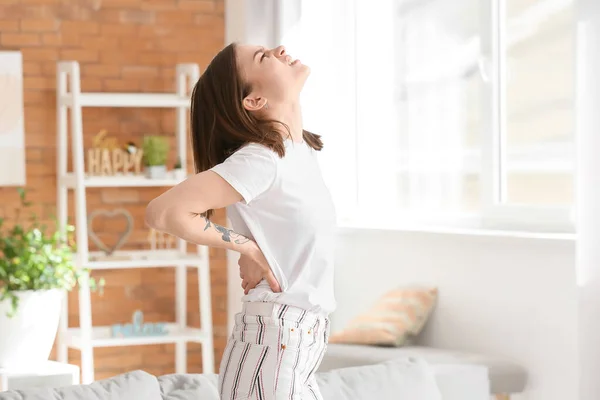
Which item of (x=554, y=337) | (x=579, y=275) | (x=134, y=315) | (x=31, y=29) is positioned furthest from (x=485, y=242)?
(x=31, y=29)

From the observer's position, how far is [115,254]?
483 cm

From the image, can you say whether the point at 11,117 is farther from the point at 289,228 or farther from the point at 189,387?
the point at 289,228

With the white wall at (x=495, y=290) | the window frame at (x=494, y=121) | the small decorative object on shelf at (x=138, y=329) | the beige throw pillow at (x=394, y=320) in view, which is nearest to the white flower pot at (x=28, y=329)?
the small decorative object on shelf at (x=138, y=329)

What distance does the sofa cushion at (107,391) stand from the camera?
6.45ft

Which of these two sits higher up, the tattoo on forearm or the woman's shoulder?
the woman's shoulder

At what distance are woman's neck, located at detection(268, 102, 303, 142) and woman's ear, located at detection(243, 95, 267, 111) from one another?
0.08 feet

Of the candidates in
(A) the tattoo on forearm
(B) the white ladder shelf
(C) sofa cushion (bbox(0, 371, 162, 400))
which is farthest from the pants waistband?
(B) the white ladder shelf

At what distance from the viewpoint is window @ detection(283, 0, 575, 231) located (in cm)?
376

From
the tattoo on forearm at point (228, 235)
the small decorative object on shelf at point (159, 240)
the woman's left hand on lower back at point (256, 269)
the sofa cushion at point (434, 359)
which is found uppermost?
the tattoo on forearm at point (228, 235)

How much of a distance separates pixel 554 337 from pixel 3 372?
2.33 m

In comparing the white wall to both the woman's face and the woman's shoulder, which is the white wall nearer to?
the woman's face

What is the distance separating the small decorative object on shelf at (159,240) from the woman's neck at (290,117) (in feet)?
10.6

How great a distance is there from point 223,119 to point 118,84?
340cm

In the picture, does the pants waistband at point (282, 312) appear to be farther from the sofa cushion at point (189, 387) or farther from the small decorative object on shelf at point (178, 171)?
the small decorative object on shelf at point (178, 171)
